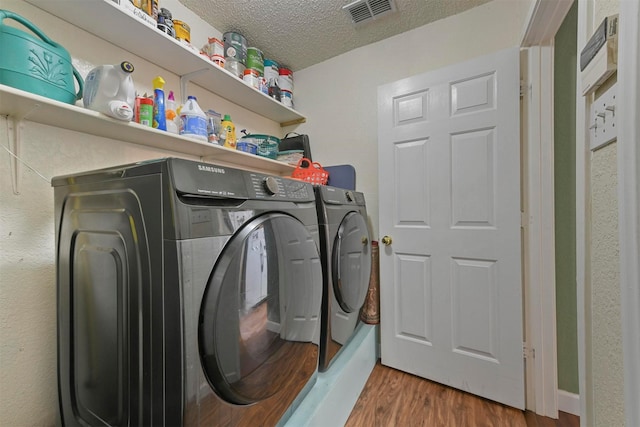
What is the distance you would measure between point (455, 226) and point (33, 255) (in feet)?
6.78

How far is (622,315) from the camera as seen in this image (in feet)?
1.68

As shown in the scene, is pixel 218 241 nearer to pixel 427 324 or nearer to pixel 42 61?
pixel 42 61

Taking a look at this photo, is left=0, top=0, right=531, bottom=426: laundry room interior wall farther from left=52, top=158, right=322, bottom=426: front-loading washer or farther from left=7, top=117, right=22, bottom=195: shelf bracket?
left=52, top=158, right=322, bottom=426: front-loading washer

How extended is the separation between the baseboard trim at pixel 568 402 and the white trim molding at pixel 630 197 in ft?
4.49

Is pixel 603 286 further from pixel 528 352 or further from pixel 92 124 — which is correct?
pixel 92 124

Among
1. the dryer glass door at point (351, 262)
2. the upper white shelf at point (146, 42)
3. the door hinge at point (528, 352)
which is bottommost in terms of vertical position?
the door hinge at point (528, 352)

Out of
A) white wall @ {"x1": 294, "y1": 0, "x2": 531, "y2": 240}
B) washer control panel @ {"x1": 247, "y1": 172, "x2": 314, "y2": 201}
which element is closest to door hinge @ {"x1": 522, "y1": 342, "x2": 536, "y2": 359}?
white wall @ {"x1": 294, "y1": 0, "x2": 531, "y2": 240}

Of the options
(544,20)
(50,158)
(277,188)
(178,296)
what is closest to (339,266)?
(277,188)

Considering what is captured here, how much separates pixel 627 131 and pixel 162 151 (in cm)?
181

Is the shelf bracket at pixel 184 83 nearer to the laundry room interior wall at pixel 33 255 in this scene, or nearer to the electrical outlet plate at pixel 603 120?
the laundry room interior wall at pixel 33 255

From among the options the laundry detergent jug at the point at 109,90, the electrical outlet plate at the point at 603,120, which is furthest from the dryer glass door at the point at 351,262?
the laundry detergent jug at the point at 109,90

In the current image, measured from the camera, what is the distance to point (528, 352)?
55.9 inches

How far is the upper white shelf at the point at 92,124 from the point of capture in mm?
833

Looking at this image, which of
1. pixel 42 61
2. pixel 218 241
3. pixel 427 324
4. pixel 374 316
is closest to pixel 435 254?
pixel 427 324
